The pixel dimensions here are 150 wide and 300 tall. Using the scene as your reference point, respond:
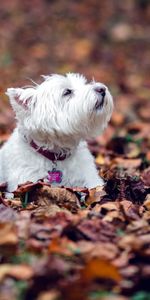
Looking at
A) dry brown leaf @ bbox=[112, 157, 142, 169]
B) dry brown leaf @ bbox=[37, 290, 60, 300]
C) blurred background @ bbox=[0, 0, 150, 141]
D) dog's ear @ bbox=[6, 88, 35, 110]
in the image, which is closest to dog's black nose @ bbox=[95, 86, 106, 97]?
dog's ear @ bbox=[6, 88, 35, 110]

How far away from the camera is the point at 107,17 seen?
58.6 ft

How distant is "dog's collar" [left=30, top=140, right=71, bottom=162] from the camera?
6.36 m

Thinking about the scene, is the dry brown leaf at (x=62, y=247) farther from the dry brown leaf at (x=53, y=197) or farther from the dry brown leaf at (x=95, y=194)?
the dry brown leaf at (x=95, y=194)

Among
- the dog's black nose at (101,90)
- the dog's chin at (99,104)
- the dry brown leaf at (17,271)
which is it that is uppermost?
the dog's black nose at (101,90)

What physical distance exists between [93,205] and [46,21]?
1274 cm

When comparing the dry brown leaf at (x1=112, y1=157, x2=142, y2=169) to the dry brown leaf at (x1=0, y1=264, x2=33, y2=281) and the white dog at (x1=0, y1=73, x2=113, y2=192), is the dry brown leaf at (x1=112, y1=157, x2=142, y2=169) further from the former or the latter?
the dry brown leaf at (x1=0, y1=264, x2=33, y2=281)

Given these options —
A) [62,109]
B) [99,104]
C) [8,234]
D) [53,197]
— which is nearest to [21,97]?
[62,109]

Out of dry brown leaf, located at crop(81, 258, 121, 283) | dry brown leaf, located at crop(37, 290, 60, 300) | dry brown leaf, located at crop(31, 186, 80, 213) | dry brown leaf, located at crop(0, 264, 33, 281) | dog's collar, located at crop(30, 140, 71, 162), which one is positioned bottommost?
dry brown leaf, located at crop(37, 290, 60, 300)

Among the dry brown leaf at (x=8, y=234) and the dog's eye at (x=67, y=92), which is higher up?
the dog's eye at (x=67, y=92)

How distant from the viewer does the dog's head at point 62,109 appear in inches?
239

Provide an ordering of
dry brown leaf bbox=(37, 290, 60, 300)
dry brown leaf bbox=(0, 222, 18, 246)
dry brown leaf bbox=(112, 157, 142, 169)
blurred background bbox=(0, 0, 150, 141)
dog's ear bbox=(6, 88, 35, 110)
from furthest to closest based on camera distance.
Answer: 1. blurred background bbox=(0, 0, 150, 141)
2. dry brown leaf bbox=(112, 157, 142, 169)
3. dog's ear bbox=(6, 88, 35, 110)
4. dry brown leaf bbox=(0, 222, 18, 246)
5. dry brown leaf bbox=(37, 290, 60, 300)

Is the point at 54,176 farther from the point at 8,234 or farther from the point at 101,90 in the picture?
the point at 8,234

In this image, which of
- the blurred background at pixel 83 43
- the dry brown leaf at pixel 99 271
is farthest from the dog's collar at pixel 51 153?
the blurred background at pixel 83 43

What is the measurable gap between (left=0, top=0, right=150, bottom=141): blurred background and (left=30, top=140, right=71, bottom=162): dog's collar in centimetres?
528
